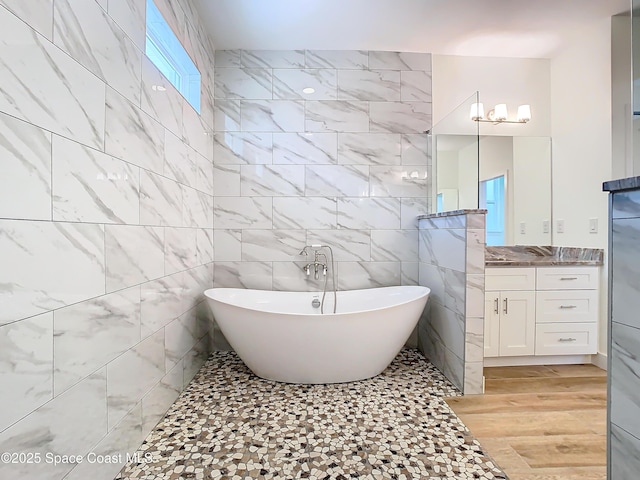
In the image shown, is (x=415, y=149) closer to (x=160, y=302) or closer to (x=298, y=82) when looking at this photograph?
(x=298, y=82)

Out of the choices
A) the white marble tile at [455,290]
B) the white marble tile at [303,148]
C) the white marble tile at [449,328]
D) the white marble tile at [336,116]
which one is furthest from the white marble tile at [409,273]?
the white marble tile at [336,116]

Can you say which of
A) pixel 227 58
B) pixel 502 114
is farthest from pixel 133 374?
pixel 502 114

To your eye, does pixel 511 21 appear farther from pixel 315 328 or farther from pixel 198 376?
pixel 198 376

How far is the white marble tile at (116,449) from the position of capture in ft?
4.27

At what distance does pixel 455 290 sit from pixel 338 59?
7.62 feet

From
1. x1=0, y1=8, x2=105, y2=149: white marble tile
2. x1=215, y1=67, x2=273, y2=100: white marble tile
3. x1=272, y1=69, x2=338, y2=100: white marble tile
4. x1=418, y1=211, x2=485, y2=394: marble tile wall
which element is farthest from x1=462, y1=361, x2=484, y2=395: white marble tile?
x1=215, y1=67, x2=273, y2=100: white marble tile

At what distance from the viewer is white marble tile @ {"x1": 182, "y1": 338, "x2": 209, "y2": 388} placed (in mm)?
2387

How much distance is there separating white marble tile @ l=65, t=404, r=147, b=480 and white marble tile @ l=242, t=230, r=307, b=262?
65.4 inches

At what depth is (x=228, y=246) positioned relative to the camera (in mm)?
3178

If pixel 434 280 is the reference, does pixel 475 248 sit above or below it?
above

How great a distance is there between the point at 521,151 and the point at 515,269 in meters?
1.30

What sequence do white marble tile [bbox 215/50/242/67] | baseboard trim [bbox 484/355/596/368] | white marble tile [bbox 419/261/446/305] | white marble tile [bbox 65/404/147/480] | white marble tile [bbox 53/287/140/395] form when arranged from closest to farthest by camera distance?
white marble tile [bbox 53/287/140/395] < white marble tile [bbox 65/404/147/480] < white marble tile [bbox 419/261/446/305] < baseboard trim [bbox 484/355/596/368] < white marble tile [bbox 215/50/242/67]

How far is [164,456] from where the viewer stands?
5.38 feet

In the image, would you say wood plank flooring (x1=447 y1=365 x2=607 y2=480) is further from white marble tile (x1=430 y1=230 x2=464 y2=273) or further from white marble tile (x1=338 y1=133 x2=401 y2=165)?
white marble tile (x1=338 y1=133 x2=401 y2=165)
